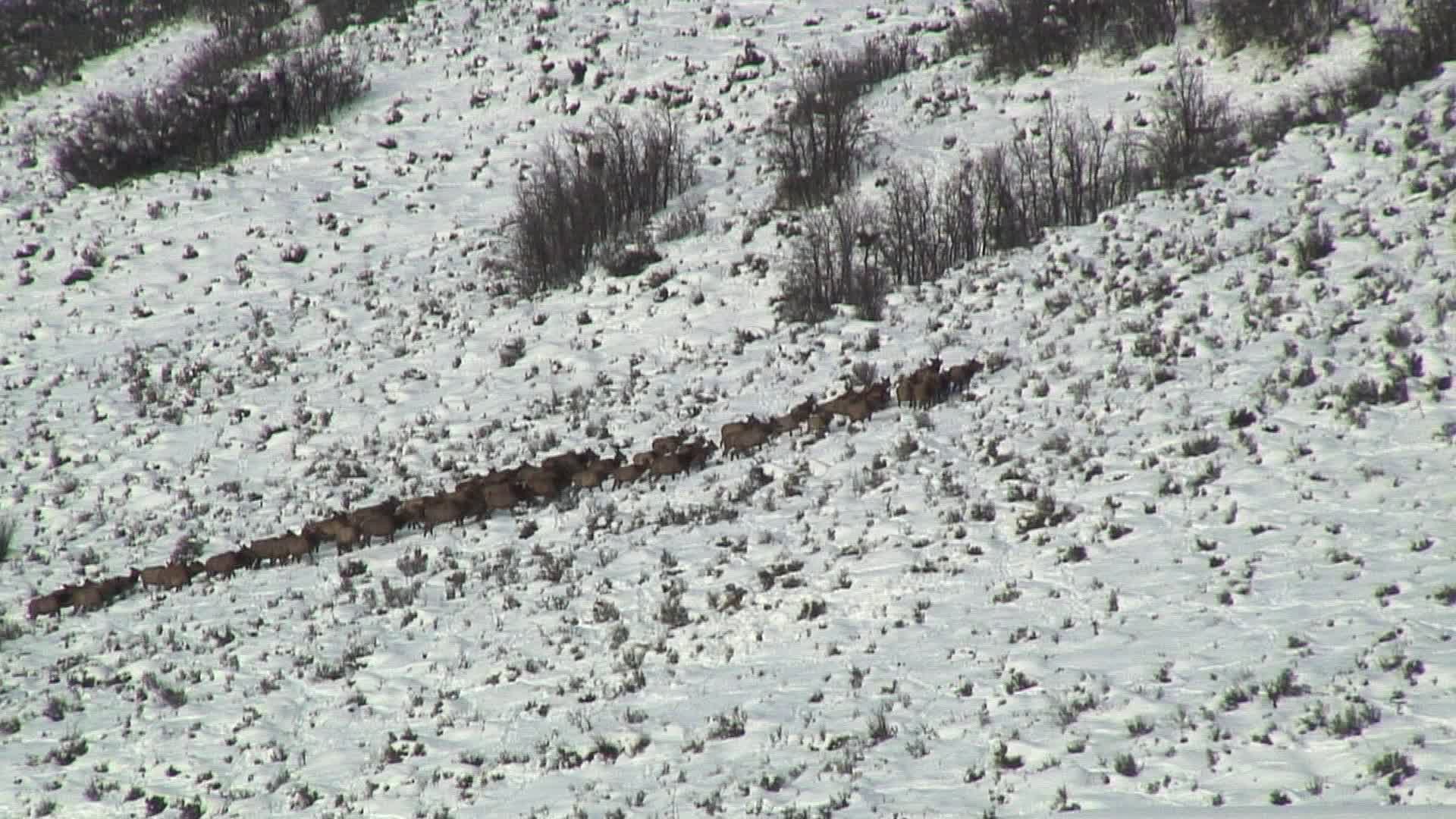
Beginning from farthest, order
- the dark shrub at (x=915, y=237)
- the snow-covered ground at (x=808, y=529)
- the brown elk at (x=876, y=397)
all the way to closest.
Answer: the dark shrub at (x=915, y=237)
the brown elk at (x=876, y=397)
the snow-covered ground at (x=808, y=529)

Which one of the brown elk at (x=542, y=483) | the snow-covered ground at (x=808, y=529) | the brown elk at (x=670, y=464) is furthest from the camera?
the brown elk at (x=670, y=464)

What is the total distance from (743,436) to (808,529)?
292cm

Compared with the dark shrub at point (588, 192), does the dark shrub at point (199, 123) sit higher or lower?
higher

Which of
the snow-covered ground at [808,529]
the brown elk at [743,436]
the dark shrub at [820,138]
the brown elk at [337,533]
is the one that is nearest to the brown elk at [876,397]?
the snow-covered ground at [808,529]

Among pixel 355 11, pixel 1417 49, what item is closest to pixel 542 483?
pixel 1417 49

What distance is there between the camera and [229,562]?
1320 centimetres

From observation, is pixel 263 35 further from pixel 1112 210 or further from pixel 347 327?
pixel 1112 210

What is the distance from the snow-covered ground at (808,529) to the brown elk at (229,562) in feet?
0.68

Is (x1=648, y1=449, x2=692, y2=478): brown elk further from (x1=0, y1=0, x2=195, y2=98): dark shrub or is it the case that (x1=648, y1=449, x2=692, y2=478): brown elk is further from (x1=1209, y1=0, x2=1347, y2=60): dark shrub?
(x1=0, y1=0, x2=195, y2=98): dark shrub

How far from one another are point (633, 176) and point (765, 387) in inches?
410

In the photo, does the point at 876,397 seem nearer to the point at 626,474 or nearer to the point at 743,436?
the point at 743,436

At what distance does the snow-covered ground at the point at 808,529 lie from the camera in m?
7.51

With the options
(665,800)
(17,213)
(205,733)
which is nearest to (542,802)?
(665,800)

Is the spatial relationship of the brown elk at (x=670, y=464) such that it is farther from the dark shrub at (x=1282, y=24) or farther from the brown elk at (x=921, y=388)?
the dark shrub at (x=1282, y=24)
